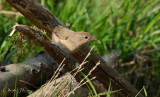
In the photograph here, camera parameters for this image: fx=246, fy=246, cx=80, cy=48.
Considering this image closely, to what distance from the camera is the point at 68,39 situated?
9.11ft

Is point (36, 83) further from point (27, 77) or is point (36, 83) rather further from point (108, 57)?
point (108, 57)

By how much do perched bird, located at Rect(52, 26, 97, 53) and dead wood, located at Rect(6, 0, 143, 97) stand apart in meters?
0.08

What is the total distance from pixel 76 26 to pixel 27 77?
1.87 metres

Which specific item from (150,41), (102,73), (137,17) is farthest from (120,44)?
(102,73)

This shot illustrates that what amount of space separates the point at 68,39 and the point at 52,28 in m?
0.22

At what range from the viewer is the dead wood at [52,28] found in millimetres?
2512

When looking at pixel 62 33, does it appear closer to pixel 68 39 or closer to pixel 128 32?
pixel 68 39

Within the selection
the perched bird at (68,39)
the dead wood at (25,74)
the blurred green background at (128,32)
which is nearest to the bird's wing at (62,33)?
the perched bird at (68,39)

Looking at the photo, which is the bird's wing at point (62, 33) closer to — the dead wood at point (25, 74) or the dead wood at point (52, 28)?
the dead wood at point (52, 28)

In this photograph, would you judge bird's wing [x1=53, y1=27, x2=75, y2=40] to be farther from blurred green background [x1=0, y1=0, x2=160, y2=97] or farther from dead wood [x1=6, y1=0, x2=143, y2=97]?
blurred green background [x1=0, y1=0, x2=160, y2=97]

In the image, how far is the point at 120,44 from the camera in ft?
15.3

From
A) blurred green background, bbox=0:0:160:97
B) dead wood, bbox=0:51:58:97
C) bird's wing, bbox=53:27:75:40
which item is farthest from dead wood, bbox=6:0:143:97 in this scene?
blurred green background, bbox=0:0:160:97

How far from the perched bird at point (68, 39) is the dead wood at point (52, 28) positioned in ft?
0.25

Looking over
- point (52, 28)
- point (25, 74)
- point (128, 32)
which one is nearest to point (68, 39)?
point (52, 28)
